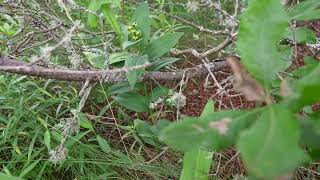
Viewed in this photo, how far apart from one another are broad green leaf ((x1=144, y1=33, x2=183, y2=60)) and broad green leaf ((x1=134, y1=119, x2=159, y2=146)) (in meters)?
0.22

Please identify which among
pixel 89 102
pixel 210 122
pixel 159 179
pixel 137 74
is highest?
pixel 210 122

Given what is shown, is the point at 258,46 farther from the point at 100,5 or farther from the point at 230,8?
the point at 230,8

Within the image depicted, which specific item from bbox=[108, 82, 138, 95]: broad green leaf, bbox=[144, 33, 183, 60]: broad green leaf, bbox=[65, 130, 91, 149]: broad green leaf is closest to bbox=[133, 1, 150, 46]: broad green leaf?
→ bbox=[144, 33, 183, 60]: broad green leaf

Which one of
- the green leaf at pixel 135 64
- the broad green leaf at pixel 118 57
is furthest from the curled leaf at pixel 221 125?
the broad green leaf at pixel 118 57

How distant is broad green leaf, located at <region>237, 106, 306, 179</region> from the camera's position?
486 millimetres

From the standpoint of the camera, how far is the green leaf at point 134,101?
1.40 metres

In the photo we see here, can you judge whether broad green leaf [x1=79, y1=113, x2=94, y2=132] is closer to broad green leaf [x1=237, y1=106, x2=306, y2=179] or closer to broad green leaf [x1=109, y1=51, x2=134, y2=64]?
broad green leaf [x1=109, y1=51, x2=134, y2=64]

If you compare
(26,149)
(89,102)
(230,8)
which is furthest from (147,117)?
(230,8)

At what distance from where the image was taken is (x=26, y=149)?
5.00ft

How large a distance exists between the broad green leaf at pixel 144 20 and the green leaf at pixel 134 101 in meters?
0.18

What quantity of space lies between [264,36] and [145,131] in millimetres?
850

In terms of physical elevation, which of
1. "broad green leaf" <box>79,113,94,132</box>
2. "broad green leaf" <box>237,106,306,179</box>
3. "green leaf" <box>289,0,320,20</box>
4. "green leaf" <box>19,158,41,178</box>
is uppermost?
"green leaf" <box>289,0,320,20</box>

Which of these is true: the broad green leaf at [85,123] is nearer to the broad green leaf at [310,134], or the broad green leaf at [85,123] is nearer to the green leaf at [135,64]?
the green leaf at [135,64]

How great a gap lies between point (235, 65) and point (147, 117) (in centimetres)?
112
